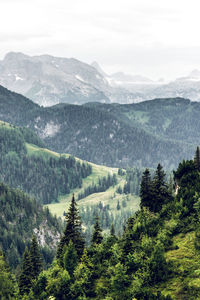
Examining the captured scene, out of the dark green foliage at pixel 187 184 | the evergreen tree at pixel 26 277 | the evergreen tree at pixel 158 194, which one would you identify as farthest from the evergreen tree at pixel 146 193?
the evergreen tree at pixel 26 277

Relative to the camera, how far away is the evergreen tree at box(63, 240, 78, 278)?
6434 cm

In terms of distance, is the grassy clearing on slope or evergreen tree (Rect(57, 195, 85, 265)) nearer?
the grassy clearing on slope

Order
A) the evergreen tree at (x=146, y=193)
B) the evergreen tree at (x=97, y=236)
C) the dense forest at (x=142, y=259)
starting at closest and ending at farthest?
the dense forest at (x=142, y=259) < the evergreen tree at (x=97, y=236) < the evergreen tree at (x=146, y=193)

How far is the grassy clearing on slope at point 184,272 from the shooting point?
1923 inches

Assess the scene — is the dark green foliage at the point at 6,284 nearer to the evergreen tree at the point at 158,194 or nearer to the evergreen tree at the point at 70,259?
the evergreen tree at the point at 70,259

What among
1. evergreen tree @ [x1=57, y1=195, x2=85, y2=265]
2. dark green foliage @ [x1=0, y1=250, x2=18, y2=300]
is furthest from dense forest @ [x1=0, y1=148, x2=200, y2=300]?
dark green foliage @ [x1=0, y1=250, x2=18, y2=300]

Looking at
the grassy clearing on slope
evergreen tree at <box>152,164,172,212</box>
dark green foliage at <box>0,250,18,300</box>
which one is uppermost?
evergreen tree at <box>152,164,172,212</box>

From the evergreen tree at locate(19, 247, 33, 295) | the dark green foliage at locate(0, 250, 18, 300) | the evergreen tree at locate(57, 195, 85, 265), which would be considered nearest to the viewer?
the evergreen tree at locate(57, 195, 85, 265)

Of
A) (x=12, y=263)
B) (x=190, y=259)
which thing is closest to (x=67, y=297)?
(x=190, y=259)

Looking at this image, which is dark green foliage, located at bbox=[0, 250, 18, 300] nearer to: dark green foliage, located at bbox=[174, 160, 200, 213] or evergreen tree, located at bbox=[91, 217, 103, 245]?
evergreen tree, located at bbox=[91, 217, 103, 245]

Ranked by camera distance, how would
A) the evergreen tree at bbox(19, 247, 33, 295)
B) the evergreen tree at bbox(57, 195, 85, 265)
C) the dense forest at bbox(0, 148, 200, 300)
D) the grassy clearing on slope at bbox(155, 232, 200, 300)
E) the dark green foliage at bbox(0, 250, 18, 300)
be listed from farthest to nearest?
the dark green foliage at bbox(0, 250, 18, 300), the evergreen tree at bbox(19, 247, 33, 295), the evergreen tree at bbox(57, 195, 85, 265), the dense forest at bbox(0, 148, 200, 300), the grassy clearing on slope at bbox(155, 232, 200, 300)

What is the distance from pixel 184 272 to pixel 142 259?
23.8 feet

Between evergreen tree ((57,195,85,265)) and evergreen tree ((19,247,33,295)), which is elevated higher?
evergreen tree ((57,195,85,265))

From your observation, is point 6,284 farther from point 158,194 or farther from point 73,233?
point 158,194
